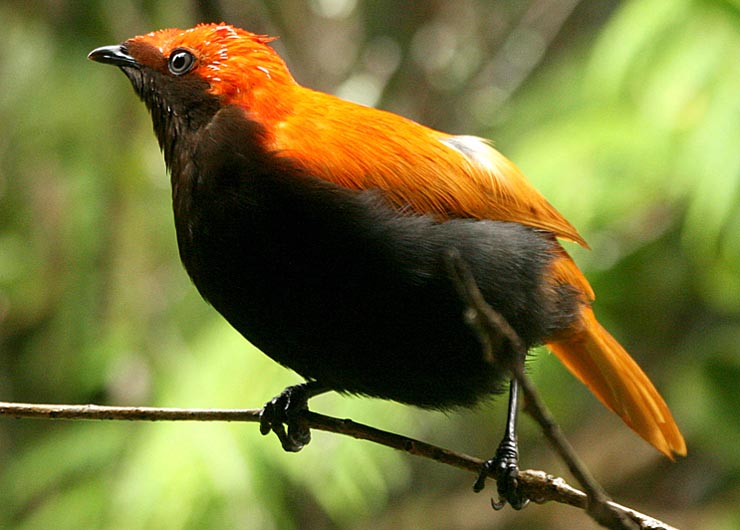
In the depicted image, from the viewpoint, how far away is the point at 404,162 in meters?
1.98

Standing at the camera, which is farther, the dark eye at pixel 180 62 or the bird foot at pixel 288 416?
the bird foot at pixel 288 416

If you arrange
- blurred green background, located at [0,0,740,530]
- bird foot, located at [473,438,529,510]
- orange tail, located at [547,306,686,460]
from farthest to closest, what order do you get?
blurred green background, located at [0,0,740,530] < orange tail, located at [547,306,686,460] < bird foot, located at [473,438,529,510]

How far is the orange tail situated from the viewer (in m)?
2.42

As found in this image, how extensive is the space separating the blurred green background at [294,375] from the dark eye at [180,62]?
123 centimetres

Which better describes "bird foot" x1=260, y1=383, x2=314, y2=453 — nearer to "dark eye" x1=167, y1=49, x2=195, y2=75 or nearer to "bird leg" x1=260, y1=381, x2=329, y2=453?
"bird leg" x1=260, y1=381, x2=329, y2=453

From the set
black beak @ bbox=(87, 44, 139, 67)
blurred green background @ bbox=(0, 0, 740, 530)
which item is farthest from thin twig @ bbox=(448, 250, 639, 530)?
blurred green background @ bbox=(0, 0, 740, 530)

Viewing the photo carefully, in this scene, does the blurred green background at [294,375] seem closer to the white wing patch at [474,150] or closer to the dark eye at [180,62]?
the white wing patch at [474,150]

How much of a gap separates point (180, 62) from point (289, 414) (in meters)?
0.80

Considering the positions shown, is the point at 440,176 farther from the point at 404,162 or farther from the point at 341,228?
the point at 341,228

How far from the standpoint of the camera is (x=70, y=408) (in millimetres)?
1658

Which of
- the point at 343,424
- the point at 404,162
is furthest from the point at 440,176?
the point at 343,424

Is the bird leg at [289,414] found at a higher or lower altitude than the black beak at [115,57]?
lower

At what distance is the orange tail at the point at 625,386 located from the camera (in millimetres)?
2424

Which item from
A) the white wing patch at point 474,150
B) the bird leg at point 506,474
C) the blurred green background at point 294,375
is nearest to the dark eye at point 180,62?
the white wing patch at point 474,150
